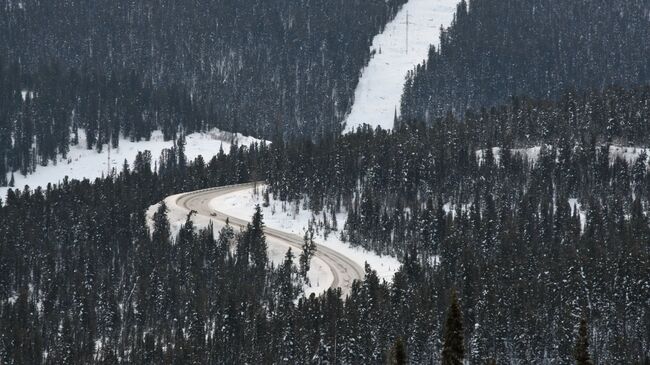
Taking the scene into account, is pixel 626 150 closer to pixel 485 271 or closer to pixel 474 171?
pixel 474 171

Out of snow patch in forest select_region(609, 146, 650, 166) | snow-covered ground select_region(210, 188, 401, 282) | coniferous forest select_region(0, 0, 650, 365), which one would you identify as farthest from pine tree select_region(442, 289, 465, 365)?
snow patch in forest select_region(609, 146, 650, 166)

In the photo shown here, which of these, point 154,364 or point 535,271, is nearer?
point 154,364

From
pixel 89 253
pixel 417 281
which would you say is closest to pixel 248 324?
pixel 417 281

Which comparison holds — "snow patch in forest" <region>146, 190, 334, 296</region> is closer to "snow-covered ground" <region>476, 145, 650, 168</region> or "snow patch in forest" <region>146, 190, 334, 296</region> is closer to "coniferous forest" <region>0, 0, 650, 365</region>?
"coniferous forest" <region>0, 0, 650, 365</region>

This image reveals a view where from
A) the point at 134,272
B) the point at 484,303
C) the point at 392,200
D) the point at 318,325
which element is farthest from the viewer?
the point at 392,200

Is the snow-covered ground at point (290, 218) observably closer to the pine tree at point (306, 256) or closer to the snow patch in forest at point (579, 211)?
the pine tree at point (306, 256)

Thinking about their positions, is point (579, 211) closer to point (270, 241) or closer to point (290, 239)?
point (290, 239)

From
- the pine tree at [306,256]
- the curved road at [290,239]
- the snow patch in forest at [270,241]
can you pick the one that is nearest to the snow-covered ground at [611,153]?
the curved road at [290,239]

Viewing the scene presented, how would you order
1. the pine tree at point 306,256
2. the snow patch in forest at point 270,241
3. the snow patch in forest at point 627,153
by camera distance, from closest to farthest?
the snow patch in forest at point 270,241, the pine tree at point 306,256, the snow patch in forest at point 627,153
